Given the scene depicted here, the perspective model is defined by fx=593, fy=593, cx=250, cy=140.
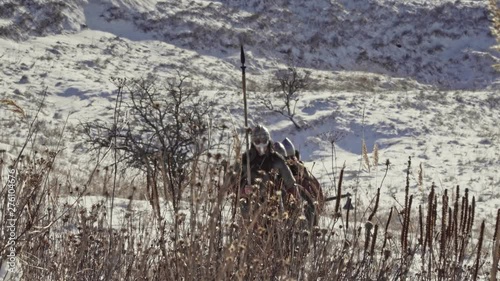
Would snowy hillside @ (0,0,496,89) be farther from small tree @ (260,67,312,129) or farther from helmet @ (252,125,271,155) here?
helmet @ (252,125,271,155)

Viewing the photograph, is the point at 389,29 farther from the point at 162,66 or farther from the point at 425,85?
the point at 162,66

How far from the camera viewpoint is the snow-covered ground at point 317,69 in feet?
61.2

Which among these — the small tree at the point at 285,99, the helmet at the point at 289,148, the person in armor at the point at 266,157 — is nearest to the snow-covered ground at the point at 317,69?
the small tree at the point at 285,99

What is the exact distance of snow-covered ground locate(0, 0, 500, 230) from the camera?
1866 cm

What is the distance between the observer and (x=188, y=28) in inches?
1340

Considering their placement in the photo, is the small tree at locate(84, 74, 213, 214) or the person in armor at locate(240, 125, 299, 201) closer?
the small tree at locate(84, 74, 213, 214)


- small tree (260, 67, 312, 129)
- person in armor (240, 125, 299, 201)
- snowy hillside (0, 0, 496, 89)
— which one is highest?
snowy hillside (0, 0, 496, 89)

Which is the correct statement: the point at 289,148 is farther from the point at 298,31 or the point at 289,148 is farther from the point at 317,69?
the point at 298,31

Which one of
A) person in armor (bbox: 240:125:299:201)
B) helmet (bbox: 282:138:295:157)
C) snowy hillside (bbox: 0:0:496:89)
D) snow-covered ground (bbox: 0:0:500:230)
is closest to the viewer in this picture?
person in armor (bbox: 240:125:299:201)

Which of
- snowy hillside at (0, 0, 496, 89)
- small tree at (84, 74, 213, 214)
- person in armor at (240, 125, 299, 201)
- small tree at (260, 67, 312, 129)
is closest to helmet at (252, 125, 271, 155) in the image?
person in armor at (240, 125, 299, 201)

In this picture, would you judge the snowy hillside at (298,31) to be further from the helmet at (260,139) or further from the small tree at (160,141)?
the helmet at (260,139)

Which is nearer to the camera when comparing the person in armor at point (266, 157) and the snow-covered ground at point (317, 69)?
the person in armor at point (266, 157)

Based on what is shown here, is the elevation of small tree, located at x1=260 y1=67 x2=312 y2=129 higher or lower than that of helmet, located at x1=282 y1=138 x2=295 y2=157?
higher

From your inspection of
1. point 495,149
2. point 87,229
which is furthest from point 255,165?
point 495,149
